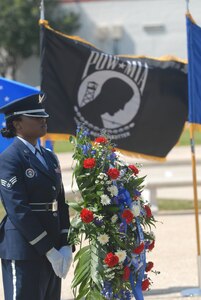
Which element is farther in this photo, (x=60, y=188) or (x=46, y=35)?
(x=46, y=35)

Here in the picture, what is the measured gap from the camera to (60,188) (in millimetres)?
4770

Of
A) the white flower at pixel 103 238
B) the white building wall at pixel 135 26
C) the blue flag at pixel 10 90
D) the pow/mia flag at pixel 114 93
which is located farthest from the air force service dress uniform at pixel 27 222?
the white building wall at pixel 135 26

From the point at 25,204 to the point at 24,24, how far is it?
141ft

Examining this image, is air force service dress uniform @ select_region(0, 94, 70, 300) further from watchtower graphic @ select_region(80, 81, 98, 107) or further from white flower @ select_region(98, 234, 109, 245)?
watchtower graphic @ select_region(80, 81, 98, 107)

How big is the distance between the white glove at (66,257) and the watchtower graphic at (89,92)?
142 inches

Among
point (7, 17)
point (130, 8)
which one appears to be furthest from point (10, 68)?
point (130, 8)

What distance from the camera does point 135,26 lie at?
46.1 meters

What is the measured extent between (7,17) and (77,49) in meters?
39.9

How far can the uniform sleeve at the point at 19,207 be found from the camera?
171 inches

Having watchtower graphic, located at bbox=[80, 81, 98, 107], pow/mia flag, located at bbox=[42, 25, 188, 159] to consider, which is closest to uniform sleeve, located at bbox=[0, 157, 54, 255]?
pow/mia flag, located at bbox=[42, 25, 188, 159]

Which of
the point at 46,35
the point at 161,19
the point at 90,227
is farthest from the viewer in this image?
the point at 161,19

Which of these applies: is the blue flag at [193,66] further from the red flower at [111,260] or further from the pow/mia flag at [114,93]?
the red flower at [111,260]

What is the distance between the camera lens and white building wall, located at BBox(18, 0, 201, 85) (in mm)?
45250

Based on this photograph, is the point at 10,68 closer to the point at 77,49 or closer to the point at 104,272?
the point at 77,49
